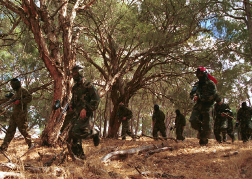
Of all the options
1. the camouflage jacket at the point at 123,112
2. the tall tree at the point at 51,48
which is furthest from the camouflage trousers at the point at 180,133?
the tall tree at the point at 51,48

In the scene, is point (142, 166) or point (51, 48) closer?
point (142, 166)

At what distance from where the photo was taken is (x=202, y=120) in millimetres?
4926

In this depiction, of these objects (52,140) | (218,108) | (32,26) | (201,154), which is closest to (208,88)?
(201,154)

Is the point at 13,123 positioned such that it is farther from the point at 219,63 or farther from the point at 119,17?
the point at 219,63

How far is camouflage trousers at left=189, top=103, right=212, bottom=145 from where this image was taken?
15.7ft

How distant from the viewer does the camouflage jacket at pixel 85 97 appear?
380cm

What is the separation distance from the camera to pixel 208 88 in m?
4.77

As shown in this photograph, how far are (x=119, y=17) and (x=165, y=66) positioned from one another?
3.67 metres

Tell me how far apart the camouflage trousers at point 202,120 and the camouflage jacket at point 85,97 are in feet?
8.69

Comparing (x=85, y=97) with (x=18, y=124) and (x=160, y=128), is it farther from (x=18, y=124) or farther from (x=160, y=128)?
(x=160, y=128)

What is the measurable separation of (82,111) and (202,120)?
3158 mm

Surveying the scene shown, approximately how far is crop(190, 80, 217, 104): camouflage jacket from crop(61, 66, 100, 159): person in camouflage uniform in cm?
265

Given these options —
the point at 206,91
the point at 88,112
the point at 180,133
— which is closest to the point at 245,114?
the point at 180,133

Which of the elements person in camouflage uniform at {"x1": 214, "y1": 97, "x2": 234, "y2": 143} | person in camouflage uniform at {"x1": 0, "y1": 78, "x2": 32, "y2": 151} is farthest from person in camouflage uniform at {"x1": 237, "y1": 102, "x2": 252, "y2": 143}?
person in camouflage uniform at {"x1": 0, "y1": 78, "x2": 32, "y2": 151}
